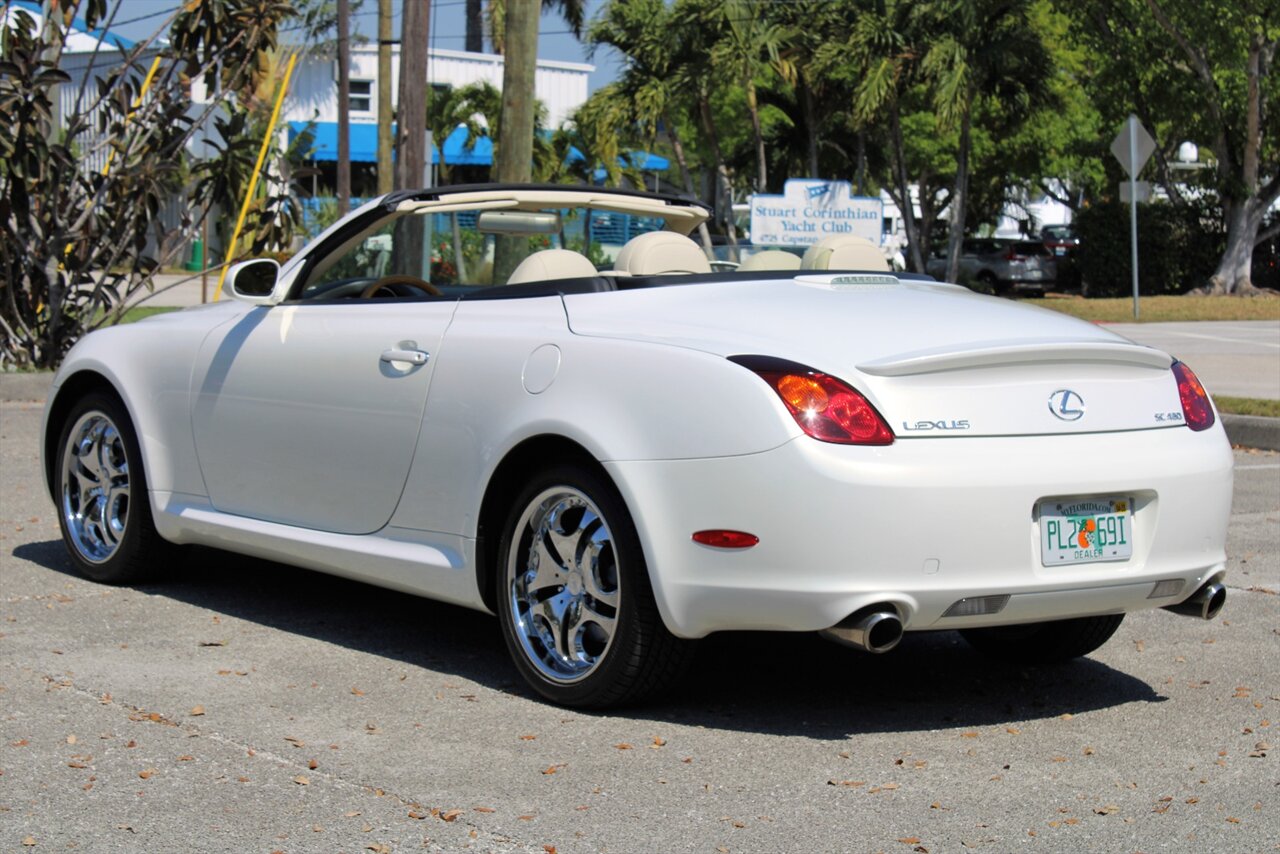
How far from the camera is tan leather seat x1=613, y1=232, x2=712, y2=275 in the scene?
5762 millimetres

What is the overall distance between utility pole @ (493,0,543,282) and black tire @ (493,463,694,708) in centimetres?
930

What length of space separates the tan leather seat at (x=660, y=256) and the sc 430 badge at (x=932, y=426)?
146cm

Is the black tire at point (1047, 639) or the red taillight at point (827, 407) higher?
the red taillight at point (827, 407)

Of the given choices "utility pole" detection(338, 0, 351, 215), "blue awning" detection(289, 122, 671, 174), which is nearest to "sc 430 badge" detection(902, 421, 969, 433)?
"utility pole" detection(338, 0, 351, 215)

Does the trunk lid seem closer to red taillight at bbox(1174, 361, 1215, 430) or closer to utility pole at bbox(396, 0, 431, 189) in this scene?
red taillight at bbox(1174, 361, 1215, 430)

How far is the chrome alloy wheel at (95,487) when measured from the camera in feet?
22.0

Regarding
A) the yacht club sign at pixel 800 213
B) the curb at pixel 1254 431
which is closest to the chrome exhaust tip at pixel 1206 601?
the curb at pixel 1254 431

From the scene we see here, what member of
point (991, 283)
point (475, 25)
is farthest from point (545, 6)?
point (991, 283)

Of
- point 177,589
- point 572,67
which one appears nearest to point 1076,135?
point 572,67

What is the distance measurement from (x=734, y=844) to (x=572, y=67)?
190 feet

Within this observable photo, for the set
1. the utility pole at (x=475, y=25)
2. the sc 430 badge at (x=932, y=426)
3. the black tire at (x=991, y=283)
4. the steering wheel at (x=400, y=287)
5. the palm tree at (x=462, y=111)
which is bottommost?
the black tire at (x=991, y=283)

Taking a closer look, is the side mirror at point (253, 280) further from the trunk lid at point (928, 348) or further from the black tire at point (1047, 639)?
the black tire at point (1047, 639)

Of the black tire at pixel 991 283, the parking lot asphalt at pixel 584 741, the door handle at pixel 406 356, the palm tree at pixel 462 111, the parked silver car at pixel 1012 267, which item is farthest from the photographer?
the palm tree at pixel 462 111

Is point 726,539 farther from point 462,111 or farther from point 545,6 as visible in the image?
point 545,6
